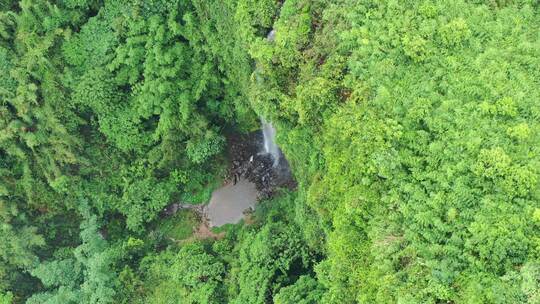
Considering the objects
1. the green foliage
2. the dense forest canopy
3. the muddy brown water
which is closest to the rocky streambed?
the muddy brown water

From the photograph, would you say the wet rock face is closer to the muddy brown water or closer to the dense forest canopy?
the muddy brown water

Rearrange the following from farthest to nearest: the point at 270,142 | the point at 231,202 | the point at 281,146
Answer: the point at 231,202, the point at 270,142, the point at 281,146

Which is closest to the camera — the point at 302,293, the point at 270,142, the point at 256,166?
the point at 302,293

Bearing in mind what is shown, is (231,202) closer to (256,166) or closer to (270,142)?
(256,166)

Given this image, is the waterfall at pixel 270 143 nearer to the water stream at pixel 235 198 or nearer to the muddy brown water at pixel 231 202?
the water stream at pixel 235 198

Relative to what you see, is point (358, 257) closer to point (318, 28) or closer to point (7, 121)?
point (318, 28)

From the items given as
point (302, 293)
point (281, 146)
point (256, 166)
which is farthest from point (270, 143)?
point (302, 293)

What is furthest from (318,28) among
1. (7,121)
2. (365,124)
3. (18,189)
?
(18,189)

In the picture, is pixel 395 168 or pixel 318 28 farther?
pixel 318 28
